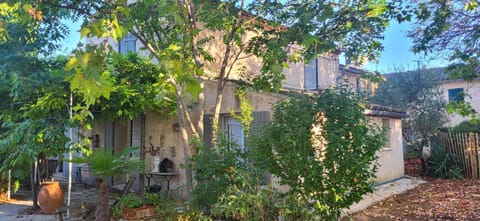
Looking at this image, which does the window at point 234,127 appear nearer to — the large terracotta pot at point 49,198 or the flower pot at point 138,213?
the flower pot at point 138,213

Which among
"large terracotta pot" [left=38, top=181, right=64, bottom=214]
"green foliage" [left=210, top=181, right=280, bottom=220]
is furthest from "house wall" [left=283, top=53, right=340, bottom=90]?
"large terracotta pot" [left=38, top=181, right=64, bottom=214]

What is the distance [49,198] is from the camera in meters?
9.11

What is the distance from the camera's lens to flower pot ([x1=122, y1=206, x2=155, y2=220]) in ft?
27.1

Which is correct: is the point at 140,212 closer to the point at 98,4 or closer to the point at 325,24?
the point at 98,4

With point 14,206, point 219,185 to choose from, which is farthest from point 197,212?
point 14,206

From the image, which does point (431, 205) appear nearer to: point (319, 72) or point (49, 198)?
point (319, 72)

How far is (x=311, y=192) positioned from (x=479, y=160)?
40.0ft

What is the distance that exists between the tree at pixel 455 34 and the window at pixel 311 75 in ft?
26.3

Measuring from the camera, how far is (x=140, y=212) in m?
8.36

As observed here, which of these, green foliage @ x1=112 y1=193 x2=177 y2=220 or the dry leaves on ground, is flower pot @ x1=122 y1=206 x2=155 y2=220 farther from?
the dry leaves on ground

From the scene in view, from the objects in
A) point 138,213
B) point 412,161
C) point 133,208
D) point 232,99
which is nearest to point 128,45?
point 232,99

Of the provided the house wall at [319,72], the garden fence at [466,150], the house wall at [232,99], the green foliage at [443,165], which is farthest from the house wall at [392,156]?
the house wall at [232,99]

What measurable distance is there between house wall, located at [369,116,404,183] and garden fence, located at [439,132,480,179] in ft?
7.60

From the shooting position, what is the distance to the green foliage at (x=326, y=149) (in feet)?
20.6
